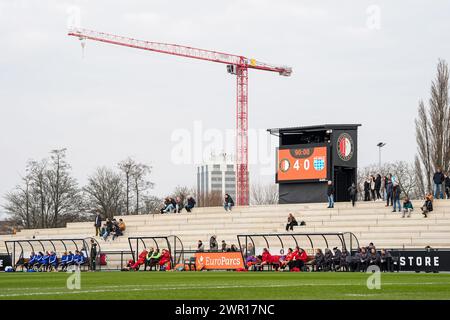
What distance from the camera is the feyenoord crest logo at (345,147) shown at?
5881cm

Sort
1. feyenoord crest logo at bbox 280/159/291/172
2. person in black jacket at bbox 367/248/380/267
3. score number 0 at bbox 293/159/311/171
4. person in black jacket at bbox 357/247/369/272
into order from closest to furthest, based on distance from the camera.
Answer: person in black jacket at bbox 367/248/380/267 < person in black jacket at bbox 357/247/369/272 < score number 0 at bbox 293/159/311/171 < feyenoord crest logo at bbox 280/159/291/172

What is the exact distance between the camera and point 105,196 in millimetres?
100875

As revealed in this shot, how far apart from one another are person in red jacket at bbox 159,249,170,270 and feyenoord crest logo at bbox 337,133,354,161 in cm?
1545

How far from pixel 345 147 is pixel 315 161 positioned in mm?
2120

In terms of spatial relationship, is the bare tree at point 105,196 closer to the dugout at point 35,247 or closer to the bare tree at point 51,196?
the bare tree at point 51,196

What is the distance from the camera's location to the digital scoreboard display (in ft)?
194

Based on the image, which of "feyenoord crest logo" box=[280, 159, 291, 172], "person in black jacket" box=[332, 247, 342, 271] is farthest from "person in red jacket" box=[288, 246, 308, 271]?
"feyenoord crest logo" box=[280, 159, 291, 172]

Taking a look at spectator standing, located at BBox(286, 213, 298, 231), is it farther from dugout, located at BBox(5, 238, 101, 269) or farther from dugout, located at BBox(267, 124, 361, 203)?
dugout, located at BBox(5, 238, 101, 269)

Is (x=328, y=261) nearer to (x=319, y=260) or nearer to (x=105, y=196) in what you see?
(x=319, y=260)

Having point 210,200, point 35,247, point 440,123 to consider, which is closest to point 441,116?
point 440,123

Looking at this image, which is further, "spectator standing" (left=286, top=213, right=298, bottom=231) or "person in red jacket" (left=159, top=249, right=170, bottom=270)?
"spectator standing" (left=286, top=213, right=298, bottom=231)
